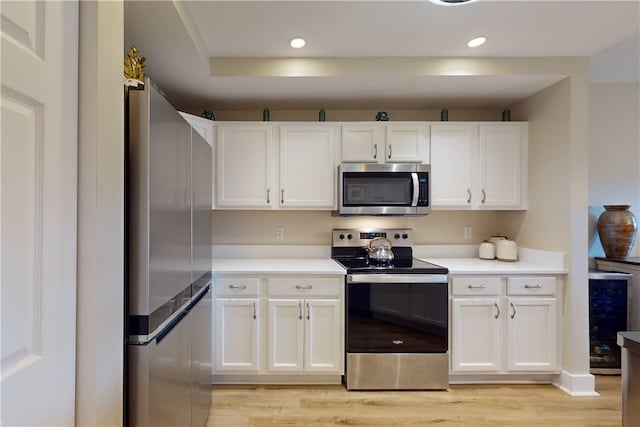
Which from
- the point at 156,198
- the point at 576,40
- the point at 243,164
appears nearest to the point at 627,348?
the point at 156,198

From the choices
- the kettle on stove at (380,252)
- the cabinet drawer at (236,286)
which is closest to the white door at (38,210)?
the cabinet drawer at (236,286)

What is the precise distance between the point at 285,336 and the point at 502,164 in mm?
2256

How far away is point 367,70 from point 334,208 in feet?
3.61

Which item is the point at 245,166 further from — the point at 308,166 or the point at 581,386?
the point at 581,386

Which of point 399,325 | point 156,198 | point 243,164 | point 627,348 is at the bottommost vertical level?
point 399,325

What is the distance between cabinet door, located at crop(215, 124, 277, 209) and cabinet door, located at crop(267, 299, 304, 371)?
0.88 meters

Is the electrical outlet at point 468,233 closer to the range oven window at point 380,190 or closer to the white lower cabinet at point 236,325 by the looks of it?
the range oven window at point 380,190

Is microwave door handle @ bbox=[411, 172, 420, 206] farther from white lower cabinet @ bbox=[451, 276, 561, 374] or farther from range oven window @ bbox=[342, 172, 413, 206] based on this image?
white lower cabinet @ bbox=[451, 276, 561, 374]

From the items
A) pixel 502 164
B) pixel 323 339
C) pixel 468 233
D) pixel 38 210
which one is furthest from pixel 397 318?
pixel 38 210

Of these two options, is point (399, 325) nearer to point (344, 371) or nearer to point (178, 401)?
point (344, 371)

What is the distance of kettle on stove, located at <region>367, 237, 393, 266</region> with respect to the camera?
287cm

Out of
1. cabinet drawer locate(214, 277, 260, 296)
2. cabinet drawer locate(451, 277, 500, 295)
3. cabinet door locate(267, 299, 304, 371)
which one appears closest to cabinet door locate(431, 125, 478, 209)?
cabinet drawer locate(451, 277, 500, 295)

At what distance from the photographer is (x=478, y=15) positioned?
1971 mm

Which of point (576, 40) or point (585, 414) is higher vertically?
point (576, 40)
